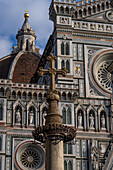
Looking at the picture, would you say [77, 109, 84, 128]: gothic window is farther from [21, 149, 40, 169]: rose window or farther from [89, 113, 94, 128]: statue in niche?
[21, 149, 40, 169]: rose window

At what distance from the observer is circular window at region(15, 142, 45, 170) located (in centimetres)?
2262

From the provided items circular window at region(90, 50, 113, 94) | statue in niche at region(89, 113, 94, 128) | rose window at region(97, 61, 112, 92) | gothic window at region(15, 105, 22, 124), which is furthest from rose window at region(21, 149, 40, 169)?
rose window at region(97, 61, 112, 92)

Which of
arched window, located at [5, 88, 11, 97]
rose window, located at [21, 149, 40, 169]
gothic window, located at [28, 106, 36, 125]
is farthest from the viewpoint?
arched window, located at [5, 88, 11, 97]

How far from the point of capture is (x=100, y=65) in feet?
86.4

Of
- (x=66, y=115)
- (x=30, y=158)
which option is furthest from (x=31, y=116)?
(x=30, y=158)

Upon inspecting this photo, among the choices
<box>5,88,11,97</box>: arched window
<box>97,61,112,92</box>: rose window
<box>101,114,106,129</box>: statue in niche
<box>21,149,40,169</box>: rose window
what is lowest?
<box>21,149,40,169</box>: rose window

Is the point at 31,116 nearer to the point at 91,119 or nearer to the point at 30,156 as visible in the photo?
the point at 30,156

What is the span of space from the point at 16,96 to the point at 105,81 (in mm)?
5460

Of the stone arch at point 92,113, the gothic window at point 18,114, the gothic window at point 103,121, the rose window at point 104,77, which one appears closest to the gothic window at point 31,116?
the gothic window at point 18,114

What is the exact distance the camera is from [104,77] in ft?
85.6

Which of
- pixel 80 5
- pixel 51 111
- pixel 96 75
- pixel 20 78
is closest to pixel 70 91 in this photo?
pixel 96 75

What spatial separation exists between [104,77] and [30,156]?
21.8ft

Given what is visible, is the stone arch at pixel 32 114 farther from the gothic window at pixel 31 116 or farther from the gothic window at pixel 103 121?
the gothic window at pixel 103 121

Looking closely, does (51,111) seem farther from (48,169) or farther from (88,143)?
(88,143)
